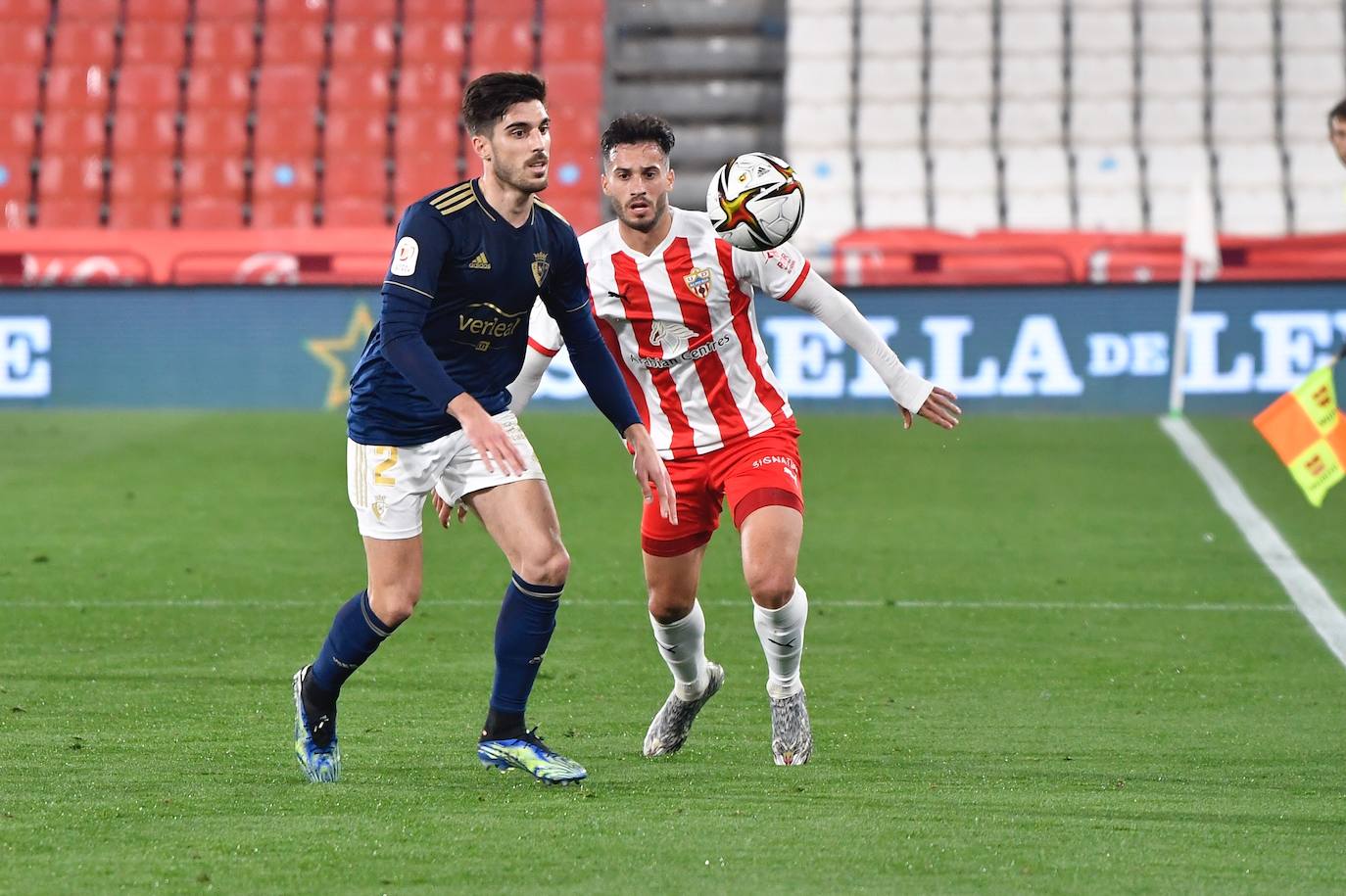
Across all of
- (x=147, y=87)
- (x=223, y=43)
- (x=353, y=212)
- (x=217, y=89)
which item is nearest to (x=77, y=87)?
(x=147, y=87)

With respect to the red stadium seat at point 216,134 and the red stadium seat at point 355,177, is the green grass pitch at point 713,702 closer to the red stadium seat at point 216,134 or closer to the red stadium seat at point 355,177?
the red stadium seat at point 355,177

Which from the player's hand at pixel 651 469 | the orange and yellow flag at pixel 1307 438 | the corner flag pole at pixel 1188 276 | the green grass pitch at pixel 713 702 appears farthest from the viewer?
the corner flag pole at pixel 1188 276

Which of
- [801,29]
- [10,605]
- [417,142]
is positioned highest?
[801,29]

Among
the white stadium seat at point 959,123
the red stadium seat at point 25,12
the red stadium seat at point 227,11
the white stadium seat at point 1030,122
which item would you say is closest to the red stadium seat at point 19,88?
the red stadium seat at point 25,12

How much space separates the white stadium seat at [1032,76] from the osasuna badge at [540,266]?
17.9 meters

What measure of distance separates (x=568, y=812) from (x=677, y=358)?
180 centimetres

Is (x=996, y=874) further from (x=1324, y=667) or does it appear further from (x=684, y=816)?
(x=1324, y=667)

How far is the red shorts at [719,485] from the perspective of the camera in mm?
5969

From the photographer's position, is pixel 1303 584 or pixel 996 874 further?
pixel 1303 584

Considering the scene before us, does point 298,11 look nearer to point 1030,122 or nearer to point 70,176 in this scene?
point 70,176

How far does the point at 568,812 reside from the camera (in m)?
4.78

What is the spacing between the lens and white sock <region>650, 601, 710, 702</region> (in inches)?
236

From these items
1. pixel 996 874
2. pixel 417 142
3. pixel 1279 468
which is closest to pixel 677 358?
pixel 996 874

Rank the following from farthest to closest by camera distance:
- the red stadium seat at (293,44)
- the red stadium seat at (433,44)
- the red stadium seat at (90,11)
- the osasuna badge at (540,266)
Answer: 1. the red stadium seat at (90,11)
2. the red stadium seat at (293,44)
3. the red stadium seat at (433,44)
4. the osasuna badge at (540,266)
